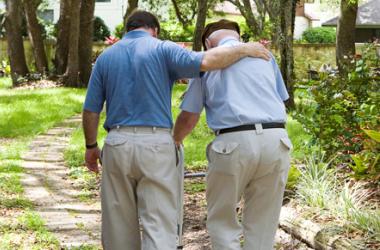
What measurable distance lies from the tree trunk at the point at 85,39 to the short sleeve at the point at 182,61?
60.5 feet

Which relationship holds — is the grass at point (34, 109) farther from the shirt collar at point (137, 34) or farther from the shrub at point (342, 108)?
the shirt collar at point (137, 34)

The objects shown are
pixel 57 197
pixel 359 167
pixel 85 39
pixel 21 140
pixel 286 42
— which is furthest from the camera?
pixel 85 39

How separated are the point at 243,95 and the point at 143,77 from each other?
623mm

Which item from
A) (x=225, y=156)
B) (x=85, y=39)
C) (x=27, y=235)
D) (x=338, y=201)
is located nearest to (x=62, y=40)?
(x=85, y=39)

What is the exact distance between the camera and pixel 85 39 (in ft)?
76.3

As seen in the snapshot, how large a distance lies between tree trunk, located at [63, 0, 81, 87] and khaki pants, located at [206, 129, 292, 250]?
1721cm

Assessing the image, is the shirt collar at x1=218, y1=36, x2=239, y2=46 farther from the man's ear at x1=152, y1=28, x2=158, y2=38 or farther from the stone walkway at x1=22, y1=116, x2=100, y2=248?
the stone walkway at x1=22, y1=116, x2=100, y2=248

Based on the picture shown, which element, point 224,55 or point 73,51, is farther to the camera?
point 73,51

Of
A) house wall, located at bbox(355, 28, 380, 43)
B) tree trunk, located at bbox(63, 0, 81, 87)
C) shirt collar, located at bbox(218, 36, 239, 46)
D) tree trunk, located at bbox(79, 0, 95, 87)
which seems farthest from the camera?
house wall, located at bbox(355, 28, 380, 43)

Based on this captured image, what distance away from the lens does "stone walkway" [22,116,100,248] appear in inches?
261

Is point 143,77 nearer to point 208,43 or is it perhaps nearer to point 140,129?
point 140,129

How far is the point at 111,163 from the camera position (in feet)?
15.4

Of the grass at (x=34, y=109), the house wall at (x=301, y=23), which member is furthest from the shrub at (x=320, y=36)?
the grass at (x=34, y=109)

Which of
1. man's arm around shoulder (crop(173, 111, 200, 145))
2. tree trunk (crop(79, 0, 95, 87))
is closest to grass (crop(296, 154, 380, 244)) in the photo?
man's arm around shoulder (crop(173, 111, 200, 145))
